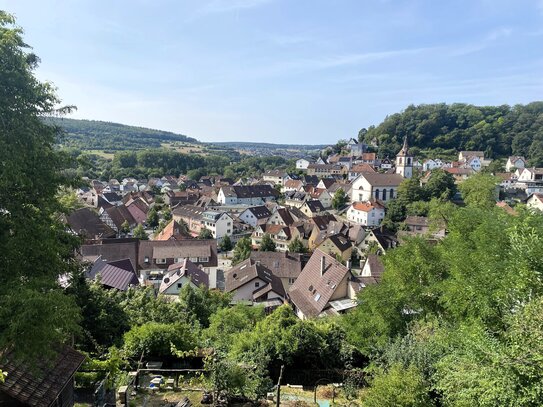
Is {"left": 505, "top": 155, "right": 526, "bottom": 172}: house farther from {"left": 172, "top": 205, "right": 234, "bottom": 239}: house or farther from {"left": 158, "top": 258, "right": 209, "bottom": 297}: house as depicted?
{"left": 158, "top": 258, "right": 209, "bottom": 297}: house

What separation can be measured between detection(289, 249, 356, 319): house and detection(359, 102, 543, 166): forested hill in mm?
88442

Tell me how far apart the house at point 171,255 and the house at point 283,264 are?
453cm

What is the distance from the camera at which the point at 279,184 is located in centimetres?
9975

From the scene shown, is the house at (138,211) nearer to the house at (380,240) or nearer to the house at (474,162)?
the house at (380,240)

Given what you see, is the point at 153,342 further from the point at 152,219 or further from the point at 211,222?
the point at 152,219

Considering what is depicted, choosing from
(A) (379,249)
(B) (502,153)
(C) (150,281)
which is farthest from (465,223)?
(B) (502,153)

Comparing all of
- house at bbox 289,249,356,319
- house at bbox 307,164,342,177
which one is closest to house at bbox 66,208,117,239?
house at bbox 289,249,356,319

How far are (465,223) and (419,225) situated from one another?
39.9 metres

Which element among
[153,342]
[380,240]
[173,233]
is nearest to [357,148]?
[380,240]

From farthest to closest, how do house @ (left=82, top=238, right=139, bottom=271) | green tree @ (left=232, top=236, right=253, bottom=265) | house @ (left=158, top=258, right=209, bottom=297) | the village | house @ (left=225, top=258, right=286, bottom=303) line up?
green tree @ (left=232, top=236, right=253, bottom=265) < house @ (left=82, top=238, right=139, bottom=271) < house @ (left=225, top=258, right=286, bottom=303) < the village < house @ (left=158, top=258, right=209, bottom=297)

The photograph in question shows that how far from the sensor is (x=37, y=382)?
7.21m

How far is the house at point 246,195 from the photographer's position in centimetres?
8062

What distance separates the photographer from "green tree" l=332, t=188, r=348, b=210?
72.1 metres

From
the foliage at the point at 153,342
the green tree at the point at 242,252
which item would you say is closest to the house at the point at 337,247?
the green tree at the point at 242,252
